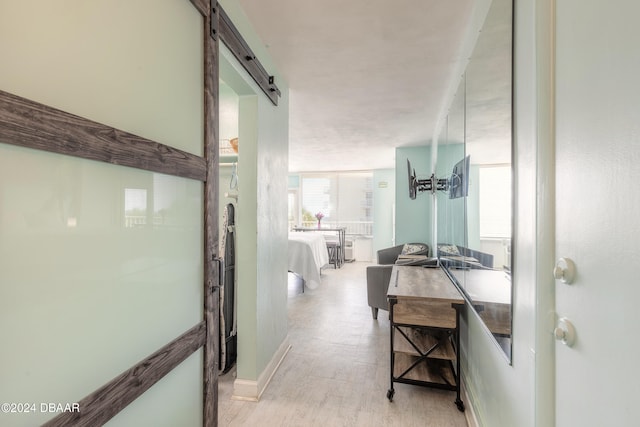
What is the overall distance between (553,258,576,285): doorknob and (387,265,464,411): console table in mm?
1192

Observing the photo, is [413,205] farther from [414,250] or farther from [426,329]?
[426,329]

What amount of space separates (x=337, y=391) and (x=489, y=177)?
1782mm

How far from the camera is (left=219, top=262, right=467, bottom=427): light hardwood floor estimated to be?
175 centimetres

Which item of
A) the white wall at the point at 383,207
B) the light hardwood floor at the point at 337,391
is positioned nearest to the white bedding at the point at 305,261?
the light hardwood floor at the point at 337,391

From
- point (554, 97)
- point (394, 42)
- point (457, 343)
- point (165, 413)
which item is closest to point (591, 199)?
point (554, 97)

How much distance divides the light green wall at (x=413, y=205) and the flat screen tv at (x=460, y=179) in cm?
244

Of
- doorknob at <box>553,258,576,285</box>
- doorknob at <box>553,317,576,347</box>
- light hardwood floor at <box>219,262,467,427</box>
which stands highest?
doorknob at <box>553,258,576,285</box>

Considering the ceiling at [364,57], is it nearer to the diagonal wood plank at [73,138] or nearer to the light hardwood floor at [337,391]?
the diagonal wood plank at [73,138]

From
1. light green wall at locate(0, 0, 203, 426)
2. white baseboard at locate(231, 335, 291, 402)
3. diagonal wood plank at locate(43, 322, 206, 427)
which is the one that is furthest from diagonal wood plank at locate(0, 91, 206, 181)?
white baseboard at locate(231, 335, 291, 402)

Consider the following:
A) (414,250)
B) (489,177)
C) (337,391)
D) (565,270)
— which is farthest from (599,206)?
(414,250)

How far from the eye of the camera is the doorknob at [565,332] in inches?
25.8

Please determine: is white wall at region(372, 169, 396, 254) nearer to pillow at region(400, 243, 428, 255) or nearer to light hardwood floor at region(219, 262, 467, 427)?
pillow at region(400, 243, 428, 255)

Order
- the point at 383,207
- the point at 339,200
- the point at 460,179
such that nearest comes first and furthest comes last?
the point at 460,179 < the point at 383,207 < the point at 339,200

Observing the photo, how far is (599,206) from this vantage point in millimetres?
572
